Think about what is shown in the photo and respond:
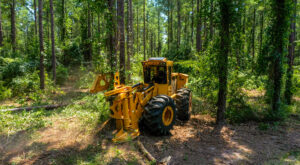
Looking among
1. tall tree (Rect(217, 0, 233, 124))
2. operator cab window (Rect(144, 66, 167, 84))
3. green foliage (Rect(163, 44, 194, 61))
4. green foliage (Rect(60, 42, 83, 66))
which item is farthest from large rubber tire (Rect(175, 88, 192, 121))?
green foliage (Rect(60, 42, 83, 66))

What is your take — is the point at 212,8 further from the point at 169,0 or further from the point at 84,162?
the point at 169,0

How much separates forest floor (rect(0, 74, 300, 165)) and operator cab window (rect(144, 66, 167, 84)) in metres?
1.98

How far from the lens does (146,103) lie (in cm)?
697

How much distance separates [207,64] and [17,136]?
7351 mm

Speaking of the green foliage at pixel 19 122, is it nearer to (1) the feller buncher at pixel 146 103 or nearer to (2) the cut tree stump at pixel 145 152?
(1) the feller buncher at pixel 146 103

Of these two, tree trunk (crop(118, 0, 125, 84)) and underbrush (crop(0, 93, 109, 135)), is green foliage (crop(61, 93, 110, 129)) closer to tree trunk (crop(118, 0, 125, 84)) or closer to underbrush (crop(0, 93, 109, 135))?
underbrush (crop(0, 93, 109, 135))

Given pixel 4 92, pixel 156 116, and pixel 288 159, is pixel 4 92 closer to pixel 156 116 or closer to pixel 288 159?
pixel 156 116

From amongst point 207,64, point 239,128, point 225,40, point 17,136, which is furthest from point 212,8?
point 17,136

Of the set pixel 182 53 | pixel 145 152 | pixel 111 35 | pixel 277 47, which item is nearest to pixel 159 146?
pixel 145 152

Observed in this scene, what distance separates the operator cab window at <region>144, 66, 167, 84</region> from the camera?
761 centimetres

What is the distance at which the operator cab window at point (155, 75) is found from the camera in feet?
25.0

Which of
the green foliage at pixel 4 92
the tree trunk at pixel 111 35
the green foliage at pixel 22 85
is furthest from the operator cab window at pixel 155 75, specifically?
the green foliage at pixel 4 92

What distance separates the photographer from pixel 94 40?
8.60m

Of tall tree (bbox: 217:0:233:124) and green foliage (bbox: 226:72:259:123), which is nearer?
tall tree (bbox: 217:0:233:124)
